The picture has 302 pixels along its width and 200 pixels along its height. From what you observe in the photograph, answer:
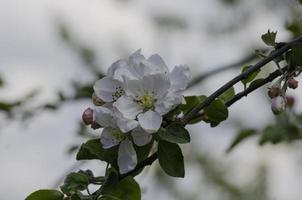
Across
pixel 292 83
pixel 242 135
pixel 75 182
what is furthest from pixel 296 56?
pixel 242 135

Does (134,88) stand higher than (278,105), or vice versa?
(134,88)

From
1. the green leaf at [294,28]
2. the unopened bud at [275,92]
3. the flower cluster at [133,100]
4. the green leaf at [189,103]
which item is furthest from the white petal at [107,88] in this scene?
the green leaf at [294,28]

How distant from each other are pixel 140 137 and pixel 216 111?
0.14 metres

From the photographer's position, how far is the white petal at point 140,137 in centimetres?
111

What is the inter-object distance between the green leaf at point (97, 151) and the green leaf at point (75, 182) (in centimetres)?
4

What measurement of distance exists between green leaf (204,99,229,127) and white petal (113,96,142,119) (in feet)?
0.36

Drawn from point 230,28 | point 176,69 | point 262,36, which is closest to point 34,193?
point 176,69

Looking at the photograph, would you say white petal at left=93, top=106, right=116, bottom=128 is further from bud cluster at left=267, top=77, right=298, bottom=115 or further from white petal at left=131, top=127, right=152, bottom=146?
bud cluster at left=267, top=77, right=298, bottom=115

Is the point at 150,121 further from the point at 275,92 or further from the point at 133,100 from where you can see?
the point at 275,92

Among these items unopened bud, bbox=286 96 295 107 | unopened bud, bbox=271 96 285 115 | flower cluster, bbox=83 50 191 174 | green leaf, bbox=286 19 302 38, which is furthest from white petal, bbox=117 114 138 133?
unopened bud, bbox=286 96 295 107

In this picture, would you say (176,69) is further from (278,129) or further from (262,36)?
(278,129)

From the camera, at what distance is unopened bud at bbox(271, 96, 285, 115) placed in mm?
1138

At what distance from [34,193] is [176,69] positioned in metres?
0.30

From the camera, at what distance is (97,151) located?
1.14m
